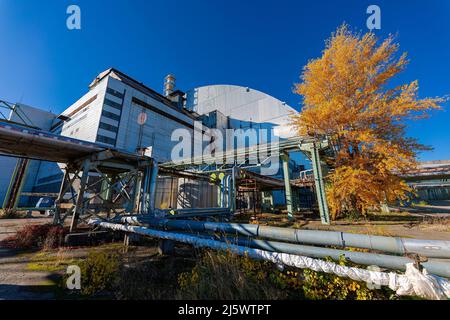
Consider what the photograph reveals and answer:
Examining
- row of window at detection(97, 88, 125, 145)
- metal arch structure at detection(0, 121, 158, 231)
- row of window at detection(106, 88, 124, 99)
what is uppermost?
row of window at detection(106, 88, 124, 99)

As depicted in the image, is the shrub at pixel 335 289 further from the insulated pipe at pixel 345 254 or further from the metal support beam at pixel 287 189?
the metal support beam at pixel 287 189

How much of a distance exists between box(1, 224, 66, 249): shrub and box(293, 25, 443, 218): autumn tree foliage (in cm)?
1310

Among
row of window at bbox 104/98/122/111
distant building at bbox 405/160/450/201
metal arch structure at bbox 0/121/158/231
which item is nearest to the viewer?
metal arch structure at bbox 0/121/158/231

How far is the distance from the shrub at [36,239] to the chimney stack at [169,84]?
41.7 m

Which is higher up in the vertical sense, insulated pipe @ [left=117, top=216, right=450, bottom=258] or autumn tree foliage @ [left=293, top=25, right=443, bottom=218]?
autumn tree foliage @ [left=293, top=25, right=443, bottom=218]

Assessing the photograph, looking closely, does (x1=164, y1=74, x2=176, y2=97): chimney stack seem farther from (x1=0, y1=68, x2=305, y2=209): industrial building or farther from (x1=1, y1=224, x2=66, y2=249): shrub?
(x1=1, y1=224, x2=66, y2=249): shrub

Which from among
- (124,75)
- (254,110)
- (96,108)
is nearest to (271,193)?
(254,110)

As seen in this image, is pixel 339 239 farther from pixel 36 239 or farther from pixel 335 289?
pixel 36 239

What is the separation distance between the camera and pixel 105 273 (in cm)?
349

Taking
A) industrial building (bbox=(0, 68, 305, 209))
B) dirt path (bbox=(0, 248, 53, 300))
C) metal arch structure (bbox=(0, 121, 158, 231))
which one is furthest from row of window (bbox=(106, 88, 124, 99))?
dirt path (bbox=(0, 248, 53, 300))

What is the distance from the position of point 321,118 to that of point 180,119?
3254 centimetres

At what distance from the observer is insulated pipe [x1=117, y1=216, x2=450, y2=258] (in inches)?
105

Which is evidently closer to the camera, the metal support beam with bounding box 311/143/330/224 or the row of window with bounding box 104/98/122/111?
the metal support beam with bounding box 311/143/330/224
